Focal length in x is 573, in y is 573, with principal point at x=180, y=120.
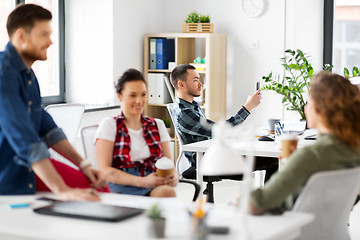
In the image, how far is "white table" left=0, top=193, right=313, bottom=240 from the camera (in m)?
1.72

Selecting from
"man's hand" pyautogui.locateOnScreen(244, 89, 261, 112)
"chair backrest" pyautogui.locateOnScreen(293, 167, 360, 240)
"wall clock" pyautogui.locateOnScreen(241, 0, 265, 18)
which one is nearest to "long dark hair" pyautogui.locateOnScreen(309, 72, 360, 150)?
"chair backrest" pyautogui.locateOnScreen(293, 167, 360, 240)

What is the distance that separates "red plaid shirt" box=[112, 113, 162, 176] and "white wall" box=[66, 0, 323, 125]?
288 cm

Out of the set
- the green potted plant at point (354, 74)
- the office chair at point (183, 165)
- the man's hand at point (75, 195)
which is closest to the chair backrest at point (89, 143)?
the man's hand at point (75, 195)

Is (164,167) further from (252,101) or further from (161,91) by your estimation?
(161,91)

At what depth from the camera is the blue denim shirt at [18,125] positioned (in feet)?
6.86

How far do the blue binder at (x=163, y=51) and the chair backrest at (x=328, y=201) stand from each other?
13.4ft

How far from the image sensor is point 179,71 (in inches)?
163

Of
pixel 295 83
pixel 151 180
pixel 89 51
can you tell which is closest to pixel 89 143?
pixel 151 180

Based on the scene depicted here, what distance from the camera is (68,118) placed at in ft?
11.9

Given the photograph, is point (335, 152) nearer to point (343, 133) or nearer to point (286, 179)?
point (343, 133)

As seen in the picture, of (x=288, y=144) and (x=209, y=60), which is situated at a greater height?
(x=209, y=60)

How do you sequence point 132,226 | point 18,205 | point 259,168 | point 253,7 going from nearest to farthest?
point 132,226
point 18,205
point 259,168
point 253,7

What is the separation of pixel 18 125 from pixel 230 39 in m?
4.14

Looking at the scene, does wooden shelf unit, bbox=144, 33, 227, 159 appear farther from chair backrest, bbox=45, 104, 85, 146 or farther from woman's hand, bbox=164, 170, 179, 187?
woman's hand, bbox=164, 170, 179, 187
